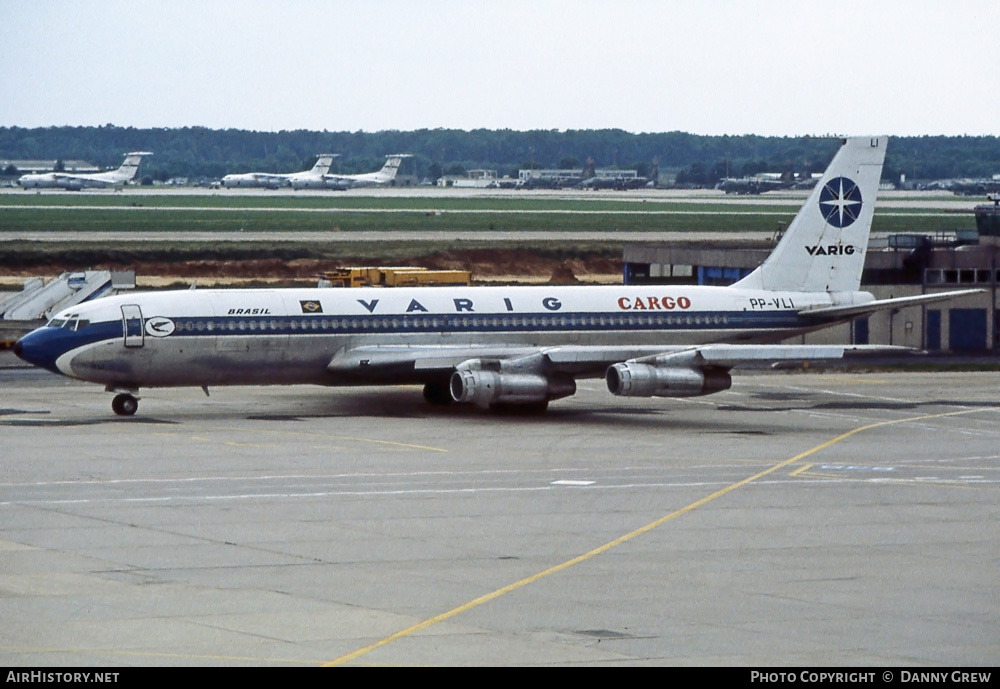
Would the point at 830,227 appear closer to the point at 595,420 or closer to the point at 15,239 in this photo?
the point at 595,420

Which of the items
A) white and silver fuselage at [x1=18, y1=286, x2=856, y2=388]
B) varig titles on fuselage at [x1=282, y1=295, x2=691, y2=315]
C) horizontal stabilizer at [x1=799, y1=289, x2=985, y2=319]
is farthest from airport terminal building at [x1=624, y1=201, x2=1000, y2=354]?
varig titles on fuselage at [x1=282, y1=295, x2=691, y2=315]

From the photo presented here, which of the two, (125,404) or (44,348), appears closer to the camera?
(44,348)

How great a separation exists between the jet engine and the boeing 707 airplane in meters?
0.05

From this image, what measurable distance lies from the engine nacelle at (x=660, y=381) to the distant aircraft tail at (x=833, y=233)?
9.09 m

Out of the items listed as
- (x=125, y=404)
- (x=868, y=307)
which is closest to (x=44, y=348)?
(x=125, y=404)

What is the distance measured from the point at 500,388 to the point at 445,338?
4054 millimetres

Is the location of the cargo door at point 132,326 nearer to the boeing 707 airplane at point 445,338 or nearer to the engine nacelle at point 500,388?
the boeing 707 airplane at point 445,338

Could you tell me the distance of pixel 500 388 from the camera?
5247 centimetres

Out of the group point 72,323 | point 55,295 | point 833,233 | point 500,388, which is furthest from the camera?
point 55,295

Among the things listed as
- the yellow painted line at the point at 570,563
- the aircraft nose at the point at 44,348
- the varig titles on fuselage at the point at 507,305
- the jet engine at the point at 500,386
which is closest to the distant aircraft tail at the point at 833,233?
the varig titles on fuselage at the point at 507,305

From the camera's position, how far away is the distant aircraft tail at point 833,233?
61438 mm

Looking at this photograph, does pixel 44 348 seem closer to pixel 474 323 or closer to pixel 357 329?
pixel 357 329
